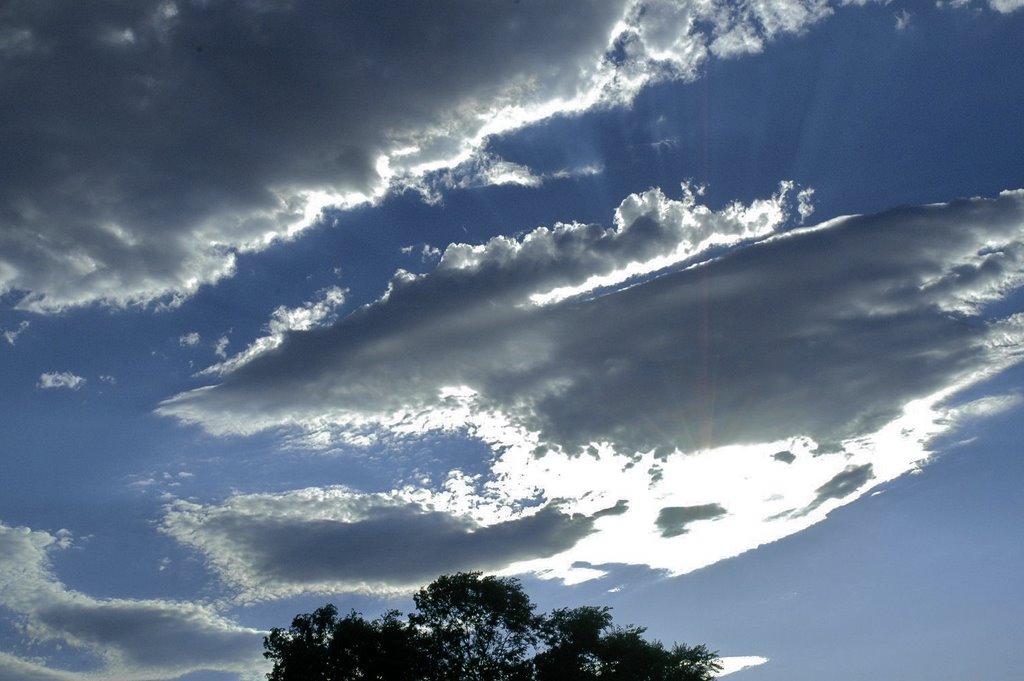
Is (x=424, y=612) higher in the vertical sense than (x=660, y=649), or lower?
higher

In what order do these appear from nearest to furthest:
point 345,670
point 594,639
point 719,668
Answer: point 345,670, point 594,639, point 719,668

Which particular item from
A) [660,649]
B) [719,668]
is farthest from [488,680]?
[719,668]

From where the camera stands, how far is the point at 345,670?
2133 inches

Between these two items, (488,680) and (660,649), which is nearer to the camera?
(488,680)

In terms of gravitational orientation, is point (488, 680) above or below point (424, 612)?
below

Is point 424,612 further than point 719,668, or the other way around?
point 719,668

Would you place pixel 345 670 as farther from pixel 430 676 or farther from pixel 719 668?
pixel 719 668

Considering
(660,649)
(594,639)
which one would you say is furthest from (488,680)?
(660,649)

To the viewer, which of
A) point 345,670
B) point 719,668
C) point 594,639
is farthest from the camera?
point 719,668

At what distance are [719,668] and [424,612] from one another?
25054mm

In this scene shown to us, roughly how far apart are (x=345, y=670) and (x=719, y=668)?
98.2ft

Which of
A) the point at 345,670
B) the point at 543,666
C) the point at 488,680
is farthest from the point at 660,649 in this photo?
the point at 345,670

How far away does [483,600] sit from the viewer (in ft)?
185

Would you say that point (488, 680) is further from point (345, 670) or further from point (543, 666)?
point (345, 670)
